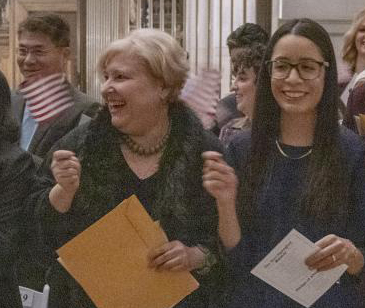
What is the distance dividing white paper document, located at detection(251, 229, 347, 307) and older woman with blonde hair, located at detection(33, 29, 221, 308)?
0.63 feet

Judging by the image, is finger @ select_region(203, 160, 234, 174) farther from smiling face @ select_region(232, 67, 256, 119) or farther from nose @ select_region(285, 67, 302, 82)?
smiling face @ select_region(232, 67, 256, 119)

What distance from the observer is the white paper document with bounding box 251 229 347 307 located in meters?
2.19

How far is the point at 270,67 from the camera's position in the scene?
2377mm

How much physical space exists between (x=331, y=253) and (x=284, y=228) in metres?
0.18

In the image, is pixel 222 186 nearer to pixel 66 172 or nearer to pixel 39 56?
pixel 66 172

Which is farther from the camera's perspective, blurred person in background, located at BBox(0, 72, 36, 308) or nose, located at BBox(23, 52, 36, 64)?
nose, located at BBox(23, 52, 36, 64)

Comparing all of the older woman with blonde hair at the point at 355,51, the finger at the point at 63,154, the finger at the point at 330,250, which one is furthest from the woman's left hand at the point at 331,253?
the older woman with blonde hair at the point at 355,51

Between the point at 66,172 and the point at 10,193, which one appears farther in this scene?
the point at 10,193

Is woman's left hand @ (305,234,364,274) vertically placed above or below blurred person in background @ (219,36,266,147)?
below

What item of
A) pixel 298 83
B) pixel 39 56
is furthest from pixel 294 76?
pixel 39 56

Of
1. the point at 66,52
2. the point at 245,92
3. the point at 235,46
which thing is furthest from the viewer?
the point at 66,52

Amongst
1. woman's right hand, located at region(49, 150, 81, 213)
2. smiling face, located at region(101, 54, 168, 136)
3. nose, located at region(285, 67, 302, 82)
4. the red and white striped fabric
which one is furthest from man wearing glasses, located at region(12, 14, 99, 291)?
nose, located at region(285, 67, 302, 82)

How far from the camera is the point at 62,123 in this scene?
10.0 ft

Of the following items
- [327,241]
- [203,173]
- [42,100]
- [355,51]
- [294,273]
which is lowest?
[294,273]
